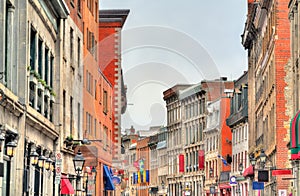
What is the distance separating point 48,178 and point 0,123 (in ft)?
44.4

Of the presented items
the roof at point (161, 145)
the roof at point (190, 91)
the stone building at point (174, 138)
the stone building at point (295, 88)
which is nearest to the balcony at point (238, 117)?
the roof at point (190, 91)

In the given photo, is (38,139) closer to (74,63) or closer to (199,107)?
(74,63)

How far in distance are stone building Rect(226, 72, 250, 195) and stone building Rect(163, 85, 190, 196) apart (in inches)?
1859

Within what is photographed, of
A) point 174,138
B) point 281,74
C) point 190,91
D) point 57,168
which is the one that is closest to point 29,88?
point 57,168

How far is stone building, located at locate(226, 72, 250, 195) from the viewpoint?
99.4m

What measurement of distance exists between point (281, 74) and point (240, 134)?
4690cm

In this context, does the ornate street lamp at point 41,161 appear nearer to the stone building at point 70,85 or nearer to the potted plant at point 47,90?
Result: the potted plant at point 47,90

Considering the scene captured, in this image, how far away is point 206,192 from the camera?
129625mm

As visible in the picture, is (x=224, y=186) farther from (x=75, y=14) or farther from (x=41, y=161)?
(x=41, y=161)

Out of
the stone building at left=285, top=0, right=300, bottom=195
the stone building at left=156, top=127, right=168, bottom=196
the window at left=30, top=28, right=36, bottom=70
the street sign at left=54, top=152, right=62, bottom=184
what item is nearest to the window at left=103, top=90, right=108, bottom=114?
Result: the stone building at left=285, top=0, right=300, bottom=195

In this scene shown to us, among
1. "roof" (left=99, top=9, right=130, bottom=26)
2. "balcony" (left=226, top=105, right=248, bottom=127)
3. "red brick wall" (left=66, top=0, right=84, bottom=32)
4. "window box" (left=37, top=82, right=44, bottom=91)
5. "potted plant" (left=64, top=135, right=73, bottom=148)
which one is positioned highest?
"roof" (left=99, top=9, right=130, bottom=26)

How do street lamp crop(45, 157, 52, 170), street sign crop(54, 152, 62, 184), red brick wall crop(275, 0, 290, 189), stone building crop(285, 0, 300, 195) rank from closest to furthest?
street lamp crop(45, 157, 52, 170), street sign crop(54, 152, 62, 184), stone building crop(285, 0, 300, 195), red brick wall crop(275, 0, 290, 189)

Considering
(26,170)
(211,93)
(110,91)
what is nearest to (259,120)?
(110,91)

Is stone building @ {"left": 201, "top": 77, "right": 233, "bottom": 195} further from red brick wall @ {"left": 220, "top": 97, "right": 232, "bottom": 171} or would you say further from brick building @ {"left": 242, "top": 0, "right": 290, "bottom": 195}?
brick building @ {"left": 242, "top": 0, "right": 290, "bottom": 195}
